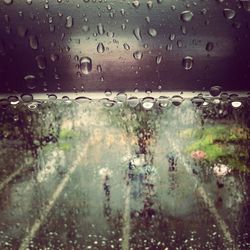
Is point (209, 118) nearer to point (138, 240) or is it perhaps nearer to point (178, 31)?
point (178, 31)

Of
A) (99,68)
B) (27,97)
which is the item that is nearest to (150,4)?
(99,68)

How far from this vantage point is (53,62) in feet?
3.31

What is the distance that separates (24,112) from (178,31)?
103 centimetres

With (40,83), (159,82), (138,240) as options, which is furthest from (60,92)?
(138,240)

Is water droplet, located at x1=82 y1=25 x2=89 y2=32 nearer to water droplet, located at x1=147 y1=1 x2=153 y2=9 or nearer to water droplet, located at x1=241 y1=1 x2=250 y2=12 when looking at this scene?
water droplet, located at x1=147 y1=1 x2=153 y2=9

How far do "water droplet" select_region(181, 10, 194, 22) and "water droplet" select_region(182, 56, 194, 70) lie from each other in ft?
0.35

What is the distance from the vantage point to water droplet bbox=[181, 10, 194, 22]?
0.93 meters

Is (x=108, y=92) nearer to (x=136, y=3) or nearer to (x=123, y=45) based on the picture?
(x=123, y=45)

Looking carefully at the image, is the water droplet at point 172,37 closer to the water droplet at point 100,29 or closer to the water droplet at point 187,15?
the water droplet at point 187,15

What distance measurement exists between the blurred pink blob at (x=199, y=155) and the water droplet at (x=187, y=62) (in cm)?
163

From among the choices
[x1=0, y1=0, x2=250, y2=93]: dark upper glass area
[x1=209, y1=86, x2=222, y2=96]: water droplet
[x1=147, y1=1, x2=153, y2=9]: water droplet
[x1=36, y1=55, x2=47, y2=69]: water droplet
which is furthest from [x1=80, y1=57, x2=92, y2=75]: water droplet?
[x1=209, y1=86, x2=222, y2=96]: water droplet

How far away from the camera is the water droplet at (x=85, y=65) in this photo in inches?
39.3

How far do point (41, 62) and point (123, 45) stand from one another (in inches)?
9.7

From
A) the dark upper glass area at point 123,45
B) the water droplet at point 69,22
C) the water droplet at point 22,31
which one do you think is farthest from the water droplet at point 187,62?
the water droplet at point 22,31
